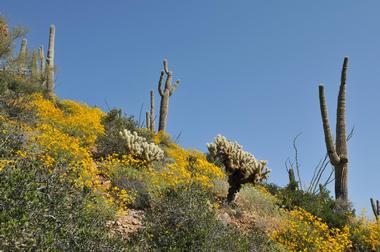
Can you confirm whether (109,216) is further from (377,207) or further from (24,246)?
(377,207)

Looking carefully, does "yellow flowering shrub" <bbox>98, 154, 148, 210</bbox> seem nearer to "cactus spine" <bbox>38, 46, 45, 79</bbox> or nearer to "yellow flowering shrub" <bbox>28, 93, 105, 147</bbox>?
"yellow flowering shrub" <bbox>28, 93, 105, 147</bbox>

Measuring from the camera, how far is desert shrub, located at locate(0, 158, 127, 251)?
179 inches

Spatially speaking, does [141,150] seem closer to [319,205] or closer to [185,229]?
[185,229]

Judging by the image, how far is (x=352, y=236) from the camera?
10789 mm

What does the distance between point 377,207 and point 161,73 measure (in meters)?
12.6

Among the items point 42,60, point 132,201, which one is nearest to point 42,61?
point 42,60

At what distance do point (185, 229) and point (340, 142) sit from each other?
8471 mm

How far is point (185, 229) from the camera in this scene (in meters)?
7.27

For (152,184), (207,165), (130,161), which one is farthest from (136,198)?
(207,165)

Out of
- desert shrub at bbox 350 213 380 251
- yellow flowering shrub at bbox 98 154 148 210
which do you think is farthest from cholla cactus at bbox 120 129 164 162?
desert shrub at bbox 350 213 380 251

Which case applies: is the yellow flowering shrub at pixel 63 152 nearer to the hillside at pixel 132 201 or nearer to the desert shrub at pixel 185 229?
the hillside at pixel 132 201

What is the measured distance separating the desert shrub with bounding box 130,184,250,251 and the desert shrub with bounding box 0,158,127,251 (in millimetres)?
889

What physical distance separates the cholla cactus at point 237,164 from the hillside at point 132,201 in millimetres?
25

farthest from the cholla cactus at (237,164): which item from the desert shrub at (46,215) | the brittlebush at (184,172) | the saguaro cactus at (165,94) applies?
Result: the saguaro cactus at (165,94)
